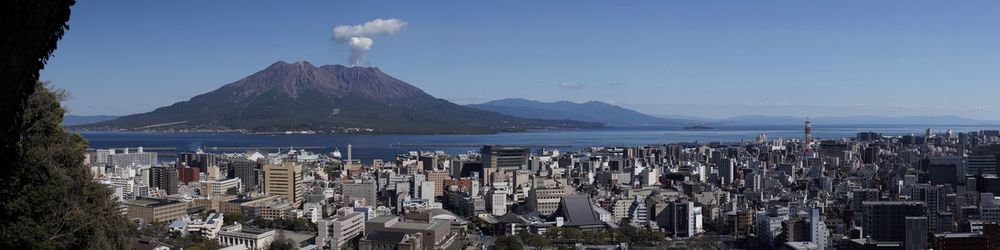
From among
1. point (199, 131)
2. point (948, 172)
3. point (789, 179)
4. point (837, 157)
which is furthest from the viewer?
point (199, 131)

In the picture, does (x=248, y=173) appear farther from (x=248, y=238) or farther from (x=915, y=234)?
(x=915, y=234)

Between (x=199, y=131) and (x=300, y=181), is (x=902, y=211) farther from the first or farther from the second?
(x=199, y=131)

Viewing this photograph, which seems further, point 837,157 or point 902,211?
point 837,157

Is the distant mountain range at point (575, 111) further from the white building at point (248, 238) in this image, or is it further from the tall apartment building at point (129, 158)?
the white building at point (248, 238)

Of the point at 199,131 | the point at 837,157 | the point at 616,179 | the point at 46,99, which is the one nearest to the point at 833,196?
the point at 616,179

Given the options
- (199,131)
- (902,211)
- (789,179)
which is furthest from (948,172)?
(199,131)

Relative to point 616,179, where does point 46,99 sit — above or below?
above

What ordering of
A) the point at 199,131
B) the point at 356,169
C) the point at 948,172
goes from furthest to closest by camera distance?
the point at 199,131 → the point at 356,169 → the point at 948,172

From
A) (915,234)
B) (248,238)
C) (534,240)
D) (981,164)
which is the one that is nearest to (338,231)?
(248,238)
